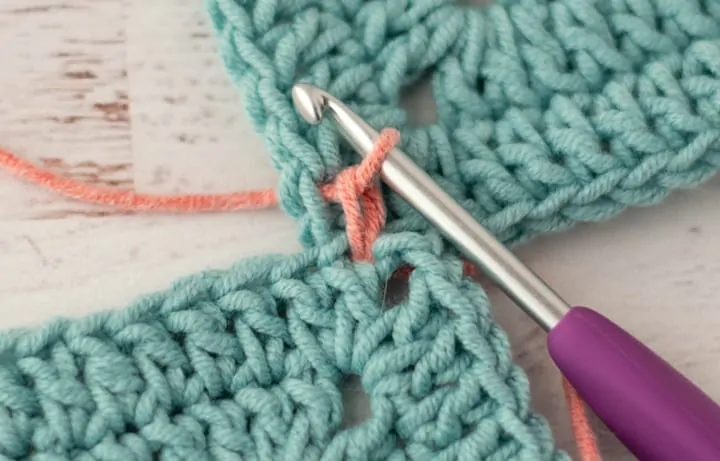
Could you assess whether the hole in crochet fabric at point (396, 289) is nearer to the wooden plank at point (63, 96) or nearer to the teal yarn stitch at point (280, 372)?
the teal yarn stitch at point (280, 372)

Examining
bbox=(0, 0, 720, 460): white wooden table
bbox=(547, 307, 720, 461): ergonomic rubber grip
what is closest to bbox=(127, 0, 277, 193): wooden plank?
bbox=(0, 0, 720, 460): white wooden table

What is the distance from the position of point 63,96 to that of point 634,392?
46cm

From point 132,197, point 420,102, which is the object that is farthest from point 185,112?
point 420,102

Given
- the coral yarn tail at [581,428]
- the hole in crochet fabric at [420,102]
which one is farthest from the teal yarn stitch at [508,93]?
the coral yarn tail at [581,428]

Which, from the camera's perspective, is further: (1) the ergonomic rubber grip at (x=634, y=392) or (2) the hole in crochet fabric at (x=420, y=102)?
(2) the hole in crochet fabric at (x=420, y=102)

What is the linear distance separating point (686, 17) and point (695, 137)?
0.10 metres

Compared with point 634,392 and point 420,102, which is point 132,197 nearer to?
point 420,102

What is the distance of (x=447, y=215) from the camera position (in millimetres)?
651

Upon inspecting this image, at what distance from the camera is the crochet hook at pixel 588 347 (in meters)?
0.60

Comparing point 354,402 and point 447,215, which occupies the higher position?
point 447,215

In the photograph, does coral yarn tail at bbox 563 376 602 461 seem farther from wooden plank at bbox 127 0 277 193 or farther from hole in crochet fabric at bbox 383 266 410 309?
wooden plank at bbox 127 0 277 193

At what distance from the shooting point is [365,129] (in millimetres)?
665

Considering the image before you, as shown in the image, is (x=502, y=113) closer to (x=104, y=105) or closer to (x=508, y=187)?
(x=508, y=187)

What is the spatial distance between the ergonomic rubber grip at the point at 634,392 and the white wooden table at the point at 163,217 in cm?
7
